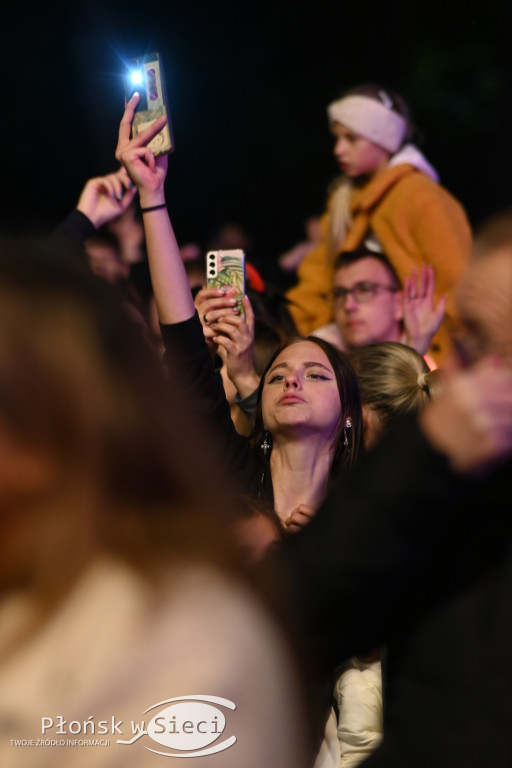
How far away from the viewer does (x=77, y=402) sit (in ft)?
3.34

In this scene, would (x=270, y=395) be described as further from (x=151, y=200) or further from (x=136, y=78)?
(x=136, y=78)

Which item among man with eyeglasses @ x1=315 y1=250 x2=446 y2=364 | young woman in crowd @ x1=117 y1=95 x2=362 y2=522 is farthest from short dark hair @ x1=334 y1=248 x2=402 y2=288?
young woman in crowd @ x1=117 y1=95 x2=362 y2=522

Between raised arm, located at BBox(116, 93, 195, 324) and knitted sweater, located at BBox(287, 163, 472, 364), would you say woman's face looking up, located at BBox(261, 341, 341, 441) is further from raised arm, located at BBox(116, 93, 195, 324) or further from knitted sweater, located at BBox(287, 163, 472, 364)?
knitted sweater, located at BBox(287, 163, 472, 364)

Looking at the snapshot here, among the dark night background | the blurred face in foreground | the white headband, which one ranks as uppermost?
the dark night background

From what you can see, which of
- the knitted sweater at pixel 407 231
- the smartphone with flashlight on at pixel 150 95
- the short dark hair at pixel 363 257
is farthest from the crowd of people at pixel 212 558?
the knitted sweater at pixel 407 231

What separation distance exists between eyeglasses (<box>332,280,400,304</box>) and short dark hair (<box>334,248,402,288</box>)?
0.29 ft

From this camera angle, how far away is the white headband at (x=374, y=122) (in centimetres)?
450

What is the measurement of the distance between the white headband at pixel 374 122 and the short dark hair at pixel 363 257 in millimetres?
661

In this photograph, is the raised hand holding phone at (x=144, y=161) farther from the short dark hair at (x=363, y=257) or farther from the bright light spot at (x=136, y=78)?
the short dark hair at (x=363, y=257)

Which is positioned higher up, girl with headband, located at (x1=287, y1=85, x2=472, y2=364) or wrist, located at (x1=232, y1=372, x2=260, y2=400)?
girl with headband, located at (x1=287, y1=85, x2=472, y2=364)

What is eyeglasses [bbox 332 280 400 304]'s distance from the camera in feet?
12.8

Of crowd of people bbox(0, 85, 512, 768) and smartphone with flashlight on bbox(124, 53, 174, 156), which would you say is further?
smartphone with flashlight on bbox(124, 53, 174, 156)

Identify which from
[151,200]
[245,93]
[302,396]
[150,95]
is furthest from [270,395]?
[245,93]

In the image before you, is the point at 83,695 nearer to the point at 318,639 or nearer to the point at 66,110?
the point at 318,639
